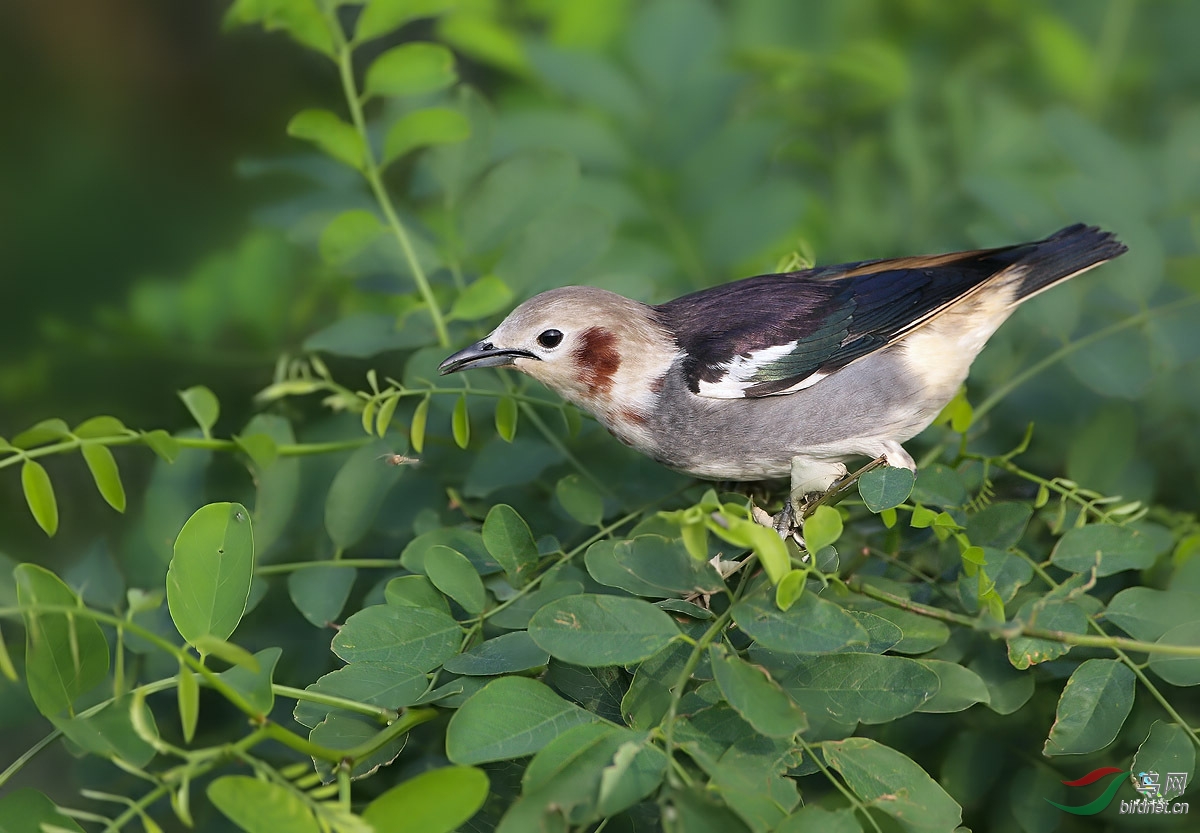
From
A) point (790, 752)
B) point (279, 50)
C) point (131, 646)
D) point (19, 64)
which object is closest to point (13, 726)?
point (131, 646)

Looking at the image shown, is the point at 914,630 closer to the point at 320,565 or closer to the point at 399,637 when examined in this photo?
the point at 399,637

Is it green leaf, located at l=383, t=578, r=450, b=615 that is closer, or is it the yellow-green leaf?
green leaf, located at l=383, t=578, r=450, b=615

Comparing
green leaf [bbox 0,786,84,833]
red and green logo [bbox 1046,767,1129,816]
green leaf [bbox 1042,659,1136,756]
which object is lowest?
red and green logo [bbox 1046,767,1129,816]

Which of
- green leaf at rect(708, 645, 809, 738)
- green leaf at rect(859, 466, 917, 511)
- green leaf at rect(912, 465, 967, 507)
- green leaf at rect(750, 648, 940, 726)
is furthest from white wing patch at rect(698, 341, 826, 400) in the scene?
green leaf at rect(708, 645, 809, 738)

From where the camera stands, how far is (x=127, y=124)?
5473 millimetres

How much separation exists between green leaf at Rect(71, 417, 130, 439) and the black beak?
59 centimetres

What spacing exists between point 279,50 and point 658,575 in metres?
4.76

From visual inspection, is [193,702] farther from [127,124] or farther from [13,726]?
[127,124]

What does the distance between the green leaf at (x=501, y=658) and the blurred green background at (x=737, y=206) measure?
0.90 metres

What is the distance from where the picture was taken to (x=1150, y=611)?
65.9 inches

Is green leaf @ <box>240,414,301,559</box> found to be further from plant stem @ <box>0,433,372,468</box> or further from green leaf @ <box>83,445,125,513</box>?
green leaf @ <box>83,445,125,513</box>

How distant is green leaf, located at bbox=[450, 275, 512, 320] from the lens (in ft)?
7.16

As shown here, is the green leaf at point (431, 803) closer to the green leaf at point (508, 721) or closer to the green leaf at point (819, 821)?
the green leaf at point (508, 721)

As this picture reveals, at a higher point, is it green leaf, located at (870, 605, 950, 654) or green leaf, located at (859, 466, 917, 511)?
green leaf, located at (859, 466, 917, 511)
